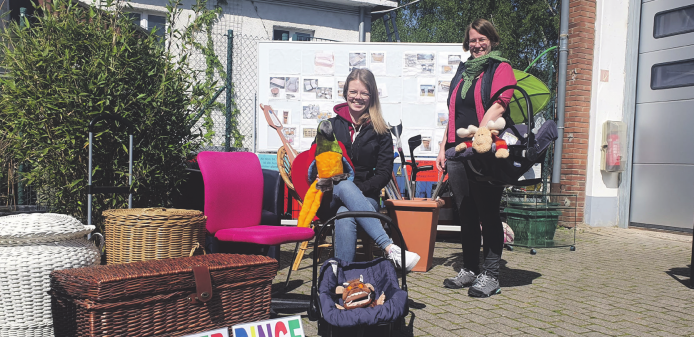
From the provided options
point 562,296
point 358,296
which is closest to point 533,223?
point 562,296

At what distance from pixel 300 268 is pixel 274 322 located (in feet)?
7.64

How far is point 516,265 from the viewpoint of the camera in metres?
4.96

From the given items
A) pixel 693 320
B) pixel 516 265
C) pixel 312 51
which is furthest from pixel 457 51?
pixel 693 320

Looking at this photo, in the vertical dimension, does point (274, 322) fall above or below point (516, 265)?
above

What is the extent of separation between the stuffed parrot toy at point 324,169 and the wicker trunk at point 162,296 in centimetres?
76

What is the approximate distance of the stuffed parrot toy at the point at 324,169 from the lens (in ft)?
11.3

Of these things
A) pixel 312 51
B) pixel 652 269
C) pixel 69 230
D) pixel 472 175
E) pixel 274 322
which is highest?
pixel 312 51

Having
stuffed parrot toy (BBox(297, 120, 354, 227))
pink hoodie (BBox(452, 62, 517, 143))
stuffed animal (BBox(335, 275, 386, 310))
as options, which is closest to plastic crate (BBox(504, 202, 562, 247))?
pink hoodie (BBox(452, 62, 517, 143))

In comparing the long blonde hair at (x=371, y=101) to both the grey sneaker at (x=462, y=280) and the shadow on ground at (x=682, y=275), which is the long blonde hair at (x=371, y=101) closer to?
the grey sneaker at (x=462, y=280)

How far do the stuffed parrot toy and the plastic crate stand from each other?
2960mm

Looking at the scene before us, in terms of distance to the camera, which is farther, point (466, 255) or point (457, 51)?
point (457, 51)

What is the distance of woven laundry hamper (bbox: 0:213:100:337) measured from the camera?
8.02 feet

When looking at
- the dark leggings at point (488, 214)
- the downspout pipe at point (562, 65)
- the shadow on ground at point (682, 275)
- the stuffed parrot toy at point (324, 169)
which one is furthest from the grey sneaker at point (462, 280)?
the downspout pipe at point (562, 65)

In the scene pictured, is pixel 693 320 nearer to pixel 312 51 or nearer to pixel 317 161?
pixel 317 161
